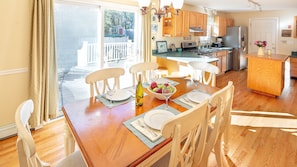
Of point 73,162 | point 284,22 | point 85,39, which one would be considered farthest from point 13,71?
point 284,22

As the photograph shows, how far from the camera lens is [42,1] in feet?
8.49

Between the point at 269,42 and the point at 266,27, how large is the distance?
1.87 feet

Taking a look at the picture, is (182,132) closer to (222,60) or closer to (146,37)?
(146,37)

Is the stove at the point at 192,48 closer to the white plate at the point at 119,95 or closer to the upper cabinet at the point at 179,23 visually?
the upper cabinet at the point at 179,23

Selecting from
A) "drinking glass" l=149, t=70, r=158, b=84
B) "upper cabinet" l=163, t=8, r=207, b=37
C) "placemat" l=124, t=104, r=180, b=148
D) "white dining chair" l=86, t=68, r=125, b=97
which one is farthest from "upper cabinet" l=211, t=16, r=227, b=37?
"placemat" l=124, t=104, r=180, b=148

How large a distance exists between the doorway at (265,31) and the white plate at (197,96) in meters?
6.70

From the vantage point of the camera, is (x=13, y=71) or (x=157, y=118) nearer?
(x=157, y=118)

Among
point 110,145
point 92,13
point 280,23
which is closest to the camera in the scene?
point 110,145

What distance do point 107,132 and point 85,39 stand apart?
2.59 metres

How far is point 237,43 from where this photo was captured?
689 centimetres

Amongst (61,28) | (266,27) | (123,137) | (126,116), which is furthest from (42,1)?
(266,27)

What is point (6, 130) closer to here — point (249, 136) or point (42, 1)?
Result: point (42, 1)

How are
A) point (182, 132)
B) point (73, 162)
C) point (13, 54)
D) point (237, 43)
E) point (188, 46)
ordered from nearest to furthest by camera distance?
1. point (182, 132)
2. point (73, 162)
3. point (13, 54)
4. point (188, 46)
5. point (237, 43)

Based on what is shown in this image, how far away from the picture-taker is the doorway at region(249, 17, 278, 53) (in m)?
6.98
